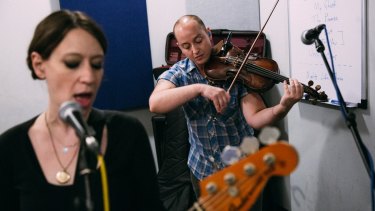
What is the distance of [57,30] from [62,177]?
43 centimetres

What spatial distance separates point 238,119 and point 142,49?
169 centimetres

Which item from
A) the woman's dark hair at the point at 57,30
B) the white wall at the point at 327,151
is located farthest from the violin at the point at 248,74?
the woman's dark hair at the point at 57,30

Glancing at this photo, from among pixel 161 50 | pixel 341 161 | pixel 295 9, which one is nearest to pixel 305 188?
pixel 341 161

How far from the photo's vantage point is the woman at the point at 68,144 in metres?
1.04

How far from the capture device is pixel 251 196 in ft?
2.85

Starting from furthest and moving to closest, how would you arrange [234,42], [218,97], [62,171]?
[234,42], [218,97], [62,171]

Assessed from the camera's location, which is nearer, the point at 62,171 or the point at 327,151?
the point at 62,171

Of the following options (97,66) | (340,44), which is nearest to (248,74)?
(340,44)

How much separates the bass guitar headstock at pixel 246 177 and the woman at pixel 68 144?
33 cm

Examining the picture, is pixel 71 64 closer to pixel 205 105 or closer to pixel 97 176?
pixel 97 176

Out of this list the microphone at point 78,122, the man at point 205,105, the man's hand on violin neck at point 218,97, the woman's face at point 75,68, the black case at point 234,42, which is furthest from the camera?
the black case at point 234,42

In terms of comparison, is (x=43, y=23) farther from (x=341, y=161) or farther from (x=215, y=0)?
(x=215, y=0)

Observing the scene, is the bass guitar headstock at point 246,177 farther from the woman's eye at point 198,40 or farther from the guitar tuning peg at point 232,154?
the woman's eye at point 198,40

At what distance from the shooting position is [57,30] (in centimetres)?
105
